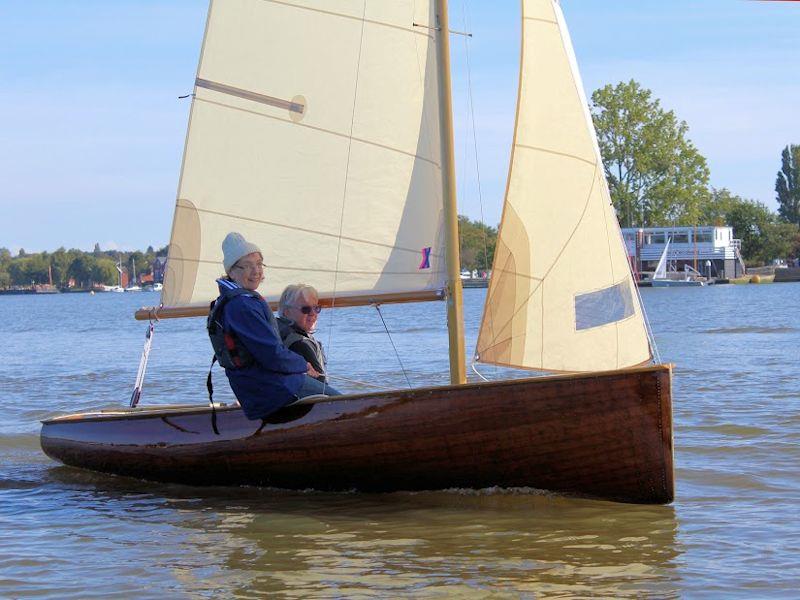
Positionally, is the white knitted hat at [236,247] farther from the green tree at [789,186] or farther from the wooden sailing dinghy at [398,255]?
the green tree at [789,186]

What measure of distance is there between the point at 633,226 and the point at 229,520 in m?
88.9

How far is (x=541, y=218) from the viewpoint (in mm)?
7352

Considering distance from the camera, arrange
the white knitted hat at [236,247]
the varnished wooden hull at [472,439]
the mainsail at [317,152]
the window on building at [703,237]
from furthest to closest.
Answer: the window on building at [703,237] → the mainsail at [317,152] → the white knitted hat at [236,247] → the varnished wooden hull at [472,439]

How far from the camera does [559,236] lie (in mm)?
7332

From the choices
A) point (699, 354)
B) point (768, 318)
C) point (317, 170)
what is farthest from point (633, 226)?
point (317, 170)

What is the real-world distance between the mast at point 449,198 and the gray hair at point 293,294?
92 centimetres

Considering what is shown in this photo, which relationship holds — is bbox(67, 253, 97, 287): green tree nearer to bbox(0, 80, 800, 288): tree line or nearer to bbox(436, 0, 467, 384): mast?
bbox(0, 80, 800, 288): tree line

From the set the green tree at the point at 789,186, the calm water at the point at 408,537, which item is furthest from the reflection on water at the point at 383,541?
the green tree at the point at 789,186

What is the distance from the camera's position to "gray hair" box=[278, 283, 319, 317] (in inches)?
306

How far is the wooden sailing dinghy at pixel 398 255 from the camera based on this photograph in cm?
697

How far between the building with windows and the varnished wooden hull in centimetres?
8207

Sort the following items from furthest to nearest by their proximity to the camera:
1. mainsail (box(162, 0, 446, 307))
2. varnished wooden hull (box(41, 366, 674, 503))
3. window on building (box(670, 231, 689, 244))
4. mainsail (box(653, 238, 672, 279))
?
window on building (box(670, 231, 689, 244)) → mainsail (box(653, 238, 672, 279)) → mainsail (box(162, 0, 446, 307)) → varnished wooden hull (box(41, 366, 674, 503))

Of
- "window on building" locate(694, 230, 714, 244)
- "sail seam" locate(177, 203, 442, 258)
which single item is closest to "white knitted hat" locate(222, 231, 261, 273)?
"sail seam" locate(177, 203, 442, 258)

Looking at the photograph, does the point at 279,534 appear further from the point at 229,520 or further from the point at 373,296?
the point at 373,296
